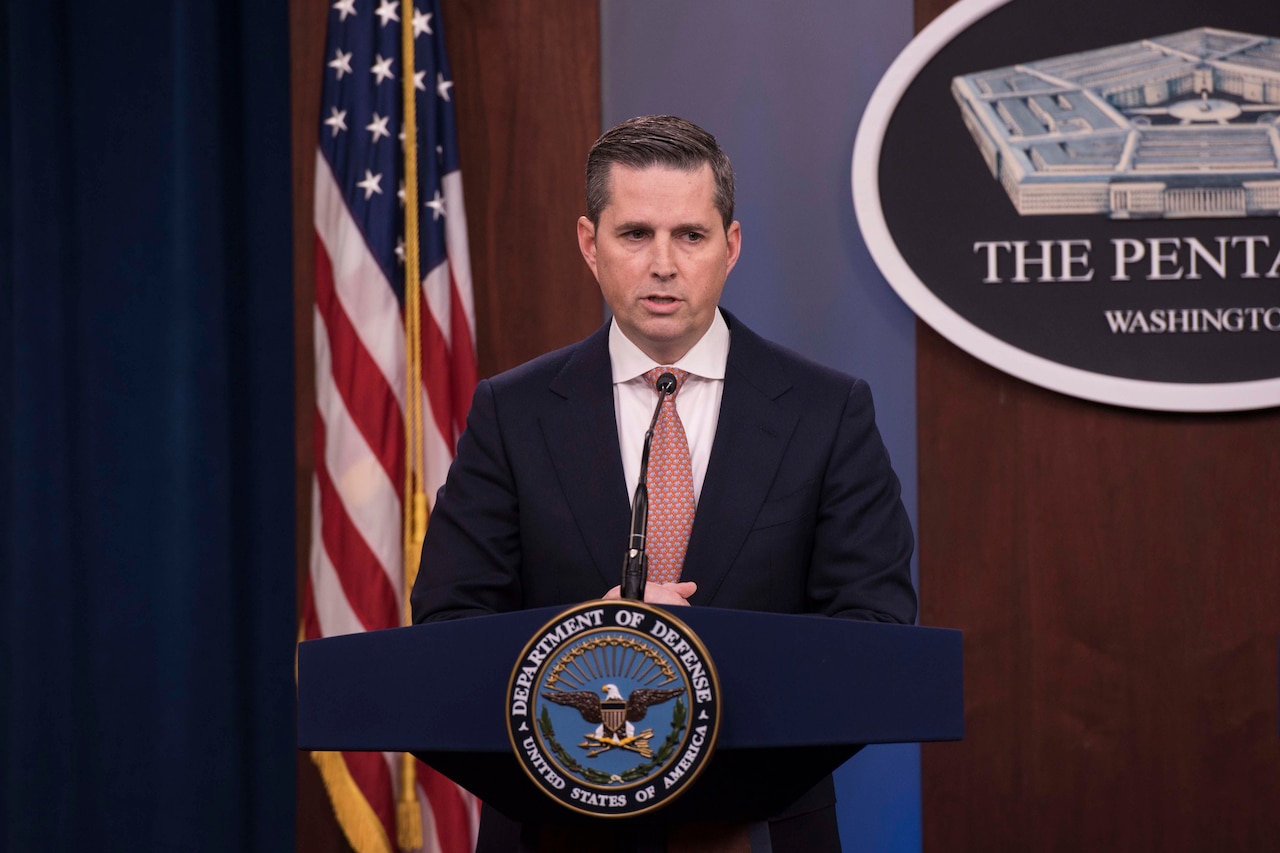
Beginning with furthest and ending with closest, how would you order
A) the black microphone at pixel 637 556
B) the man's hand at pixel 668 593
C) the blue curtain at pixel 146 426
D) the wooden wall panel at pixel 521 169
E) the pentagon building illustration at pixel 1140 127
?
1. the blue curtain at pixel 146 426
2. the wooden wall panel at pixel 521 169
3. the pentagon building illustration at pixel 1140 127
4. the man's hand at pixel 668 593
5. the black microphone at pixel 637 556

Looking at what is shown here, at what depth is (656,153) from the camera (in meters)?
1.65

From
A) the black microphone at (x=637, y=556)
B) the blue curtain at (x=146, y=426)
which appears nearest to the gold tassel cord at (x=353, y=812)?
the blue curtain at (x=146, y=426)

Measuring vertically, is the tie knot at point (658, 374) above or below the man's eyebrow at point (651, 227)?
below

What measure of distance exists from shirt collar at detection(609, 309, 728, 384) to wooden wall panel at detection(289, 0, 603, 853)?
52.0 inches

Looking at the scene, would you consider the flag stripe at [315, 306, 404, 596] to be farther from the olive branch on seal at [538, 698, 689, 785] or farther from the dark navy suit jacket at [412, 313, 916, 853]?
the olive branch on seal at [538, 698, 689, 785]

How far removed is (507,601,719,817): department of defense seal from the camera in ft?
3.44

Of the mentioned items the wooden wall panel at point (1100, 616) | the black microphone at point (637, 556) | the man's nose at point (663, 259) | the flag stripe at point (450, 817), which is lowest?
the flag stripe at point (450, 817)

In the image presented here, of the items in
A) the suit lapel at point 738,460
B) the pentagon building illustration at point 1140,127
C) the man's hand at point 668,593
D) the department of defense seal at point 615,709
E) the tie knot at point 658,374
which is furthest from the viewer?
the pentagon building illustration at point 1140,127

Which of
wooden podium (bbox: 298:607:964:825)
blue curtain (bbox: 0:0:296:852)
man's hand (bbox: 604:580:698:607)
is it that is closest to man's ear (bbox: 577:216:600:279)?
man's hand (bbox: 604:580:698:607)

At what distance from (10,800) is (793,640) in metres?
2.78

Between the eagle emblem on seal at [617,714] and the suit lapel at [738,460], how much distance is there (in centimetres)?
53

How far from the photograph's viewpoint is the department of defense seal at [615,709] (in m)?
1.05

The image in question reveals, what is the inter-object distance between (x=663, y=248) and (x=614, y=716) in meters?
0.75

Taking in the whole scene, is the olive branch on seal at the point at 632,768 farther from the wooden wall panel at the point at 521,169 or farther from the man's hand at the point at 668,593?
the wooden wall panel at the point at 521,169
